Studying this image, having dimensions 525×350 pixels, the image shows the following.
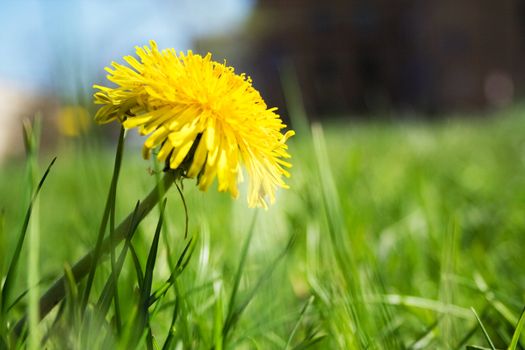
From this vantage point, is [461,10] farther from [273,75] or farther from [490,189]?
[490,189]

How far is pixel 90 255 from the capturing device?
32cm

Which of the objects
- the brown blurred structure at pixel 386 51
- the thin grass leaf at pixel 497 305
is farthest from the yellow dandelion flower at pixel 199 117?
the brown blurred structure at pixel 386 51

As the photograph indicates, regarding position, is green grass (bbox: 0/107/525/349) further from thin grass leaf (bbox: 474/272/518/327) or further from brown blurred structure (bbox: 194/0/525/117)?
brown blurred structure (bbox: 194/0/525/117)

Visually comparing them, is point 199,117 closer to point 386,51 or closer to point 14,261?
point 14,261

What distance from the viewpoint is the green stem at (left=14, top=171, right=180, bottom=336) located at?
1.03ft

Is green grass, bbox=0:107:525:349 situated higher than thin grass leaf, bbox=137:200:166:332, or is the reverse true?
thin grass leaf, bbox=137:200:166:332

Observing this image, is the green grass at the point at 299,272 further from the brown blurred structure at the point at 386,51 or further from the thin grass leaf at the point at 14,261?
the brown blurred structure at the point at 386,51

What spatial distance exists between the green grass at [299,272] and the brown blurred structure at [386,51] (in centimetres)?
1211

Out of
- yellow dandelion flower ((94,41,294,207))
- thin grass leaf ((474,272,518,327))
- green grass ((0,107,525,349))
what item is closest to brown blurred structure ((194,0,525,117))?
green grass ((0,107,525,349))

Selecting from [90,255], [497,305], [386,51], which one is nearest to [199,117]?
[90,255]

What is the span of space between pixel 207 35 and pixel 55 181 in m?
11.2

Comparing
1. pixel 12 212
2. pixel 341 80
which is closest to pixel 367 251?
pixel 12 212

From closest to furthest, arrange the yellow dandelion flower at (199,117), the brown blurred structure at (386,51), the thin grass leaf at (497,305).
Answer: the yellow dandelion flower at (199,117)
the thin grass leaf at (497,305)
the brown blurred structure at (386,51)

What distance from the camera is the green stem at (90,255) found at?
1.03ft
